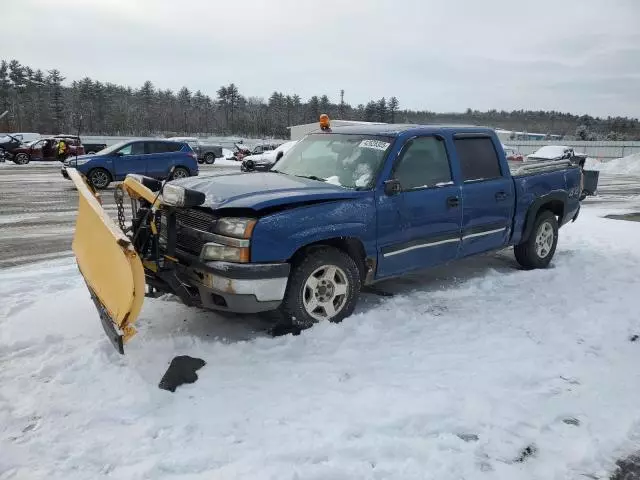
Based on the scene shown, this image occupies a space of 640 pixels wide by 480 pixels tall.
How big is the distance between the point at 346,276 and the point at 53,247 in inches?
218

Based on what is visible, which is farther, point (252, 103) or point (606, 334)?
point (252, 103)

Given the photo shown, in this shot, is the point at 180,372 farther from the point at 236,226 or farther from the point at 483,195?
the point at 483,195

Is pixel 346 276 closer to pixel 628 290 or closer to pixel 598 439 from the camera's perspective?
pixel 598 439

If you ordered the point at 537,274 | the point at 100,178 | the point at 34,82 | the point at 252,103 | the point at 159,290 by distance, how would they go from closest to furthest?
the point at 159,290
the point at 537,274
the point at 100,178
the point at 34,82
the point at 252,103

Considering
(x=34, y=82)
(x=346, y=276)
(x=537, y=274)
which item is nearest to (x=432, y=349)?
(x=346, y=276)

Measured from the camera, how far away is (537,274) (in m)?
6.30

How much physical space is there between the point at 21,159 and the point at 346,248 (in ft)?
97.5

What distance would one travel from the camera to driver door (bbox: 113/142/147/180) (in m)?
17.0

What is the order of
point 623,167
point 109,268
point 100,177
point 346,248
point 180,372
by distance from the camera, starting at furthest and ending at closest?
point 623,167 < point 100,177 < point 346,248 < point 109,268 < point 180,372

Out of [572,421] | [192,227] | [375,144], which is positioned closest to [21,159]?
[192,227]

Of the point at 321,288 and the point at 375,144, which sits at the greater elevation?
the point at 375,144

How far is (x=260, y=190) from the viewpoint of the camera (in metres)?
4.34

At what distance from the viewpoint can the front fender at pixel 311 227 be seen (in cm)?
399

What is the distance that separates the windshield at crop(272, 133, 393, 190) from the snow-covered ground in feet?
4.17
